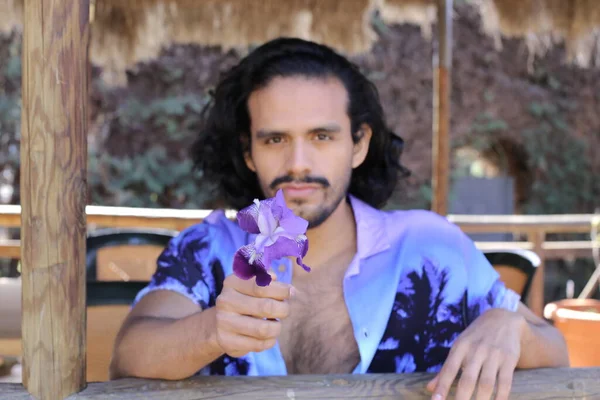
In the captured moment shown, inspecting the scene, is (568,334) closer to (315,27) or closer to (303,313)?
(303,313)

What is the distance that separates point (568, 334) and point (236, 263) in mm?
2096

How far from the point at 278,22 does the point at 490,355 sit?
8.72ft

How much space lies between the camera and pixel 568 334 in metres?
2.53

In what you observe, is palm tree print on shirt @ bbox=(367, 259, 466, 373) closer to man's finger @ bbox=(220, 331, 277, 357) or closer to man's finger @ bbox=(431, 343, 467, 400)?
man's finger @ bbox=(431, 343, 467, 400)

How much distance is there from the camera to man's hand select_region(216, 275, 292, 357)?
3.01 feet

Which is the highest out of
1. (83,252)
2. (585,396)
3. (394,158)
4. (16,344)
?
(394,158)

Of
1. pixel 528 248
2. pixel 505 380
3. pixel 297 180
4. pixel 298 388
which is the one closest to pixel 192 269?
pixel 297 180

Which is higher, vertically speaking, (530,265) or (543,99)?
(543,99)

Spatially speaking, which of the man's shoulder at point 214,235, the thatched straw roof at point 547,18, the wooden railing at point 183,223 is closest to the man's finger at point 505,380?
the man's shoulder at point 214,235

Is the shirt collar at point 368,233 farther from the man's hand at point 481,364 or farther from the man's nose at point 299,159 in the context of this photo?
the man's hand at point 481,364

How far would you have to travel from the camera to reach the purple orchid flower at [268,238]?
792mm

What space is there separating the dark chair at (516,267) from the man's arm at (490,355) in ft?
3.41

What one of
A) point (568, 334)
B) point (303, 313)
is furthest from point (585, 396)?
point (568, 334)

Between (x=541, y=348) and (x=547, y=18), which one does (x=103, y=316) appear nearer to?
(x=541, y=348)
